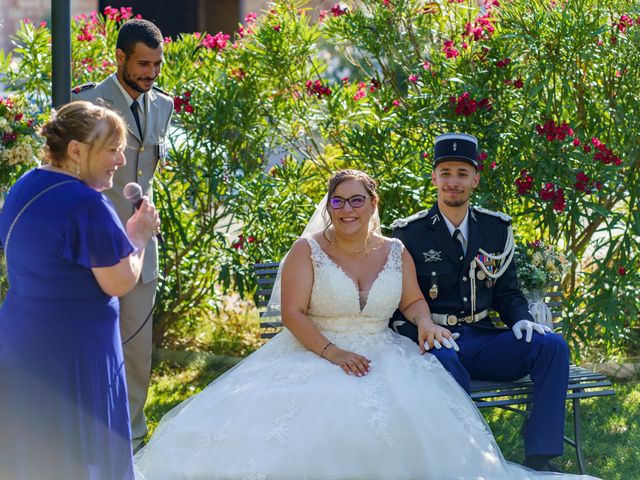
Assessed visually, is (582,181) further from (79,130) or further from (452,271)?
(79,130)

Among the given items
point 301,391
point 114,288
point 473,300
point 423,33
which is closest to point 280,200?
point 423,33

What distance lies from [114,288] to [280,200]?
3.25m

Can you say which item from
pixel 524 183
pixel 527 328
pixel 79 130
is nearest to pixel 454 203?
pixel 527 328

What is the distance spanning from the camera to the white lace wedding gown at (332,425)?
4.36 m

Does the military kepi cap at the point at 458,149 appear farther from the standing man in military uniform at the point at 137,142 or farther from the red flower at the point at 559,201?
the standing man in military uniform at the point at 137,142

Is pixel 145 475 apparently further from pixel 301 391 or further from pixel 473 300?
pixel 473 300

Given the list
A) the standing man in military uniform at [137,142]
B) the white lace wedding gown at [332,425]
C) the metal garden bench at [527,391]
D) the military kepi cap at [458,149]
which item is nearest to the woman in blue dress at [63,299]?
the white lace wedding gown at [332,425]

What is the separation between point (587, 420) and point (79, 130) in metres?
3.67

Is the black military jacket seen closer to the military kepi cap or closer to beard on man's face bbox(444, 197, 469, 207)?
beard on man's face bbox(444, 197, 469, 207)

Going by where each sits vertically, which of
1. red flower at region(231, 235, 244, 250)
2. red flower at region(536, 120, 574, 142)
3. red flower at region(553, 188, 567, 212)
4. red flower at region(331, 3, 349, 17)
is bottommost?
red flower at region(231, 235, 244, 250)

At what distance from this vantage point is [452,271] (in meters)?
5.24

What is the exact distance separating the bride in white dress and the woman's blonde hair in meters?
1.53

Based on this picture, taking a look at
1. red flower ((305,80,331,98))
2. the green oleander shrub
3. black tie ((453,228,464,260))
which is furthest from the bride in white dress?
red flower ((305,80,331,98))

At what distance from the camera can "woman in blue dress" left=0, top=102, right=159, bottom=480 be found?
11.3 ft
